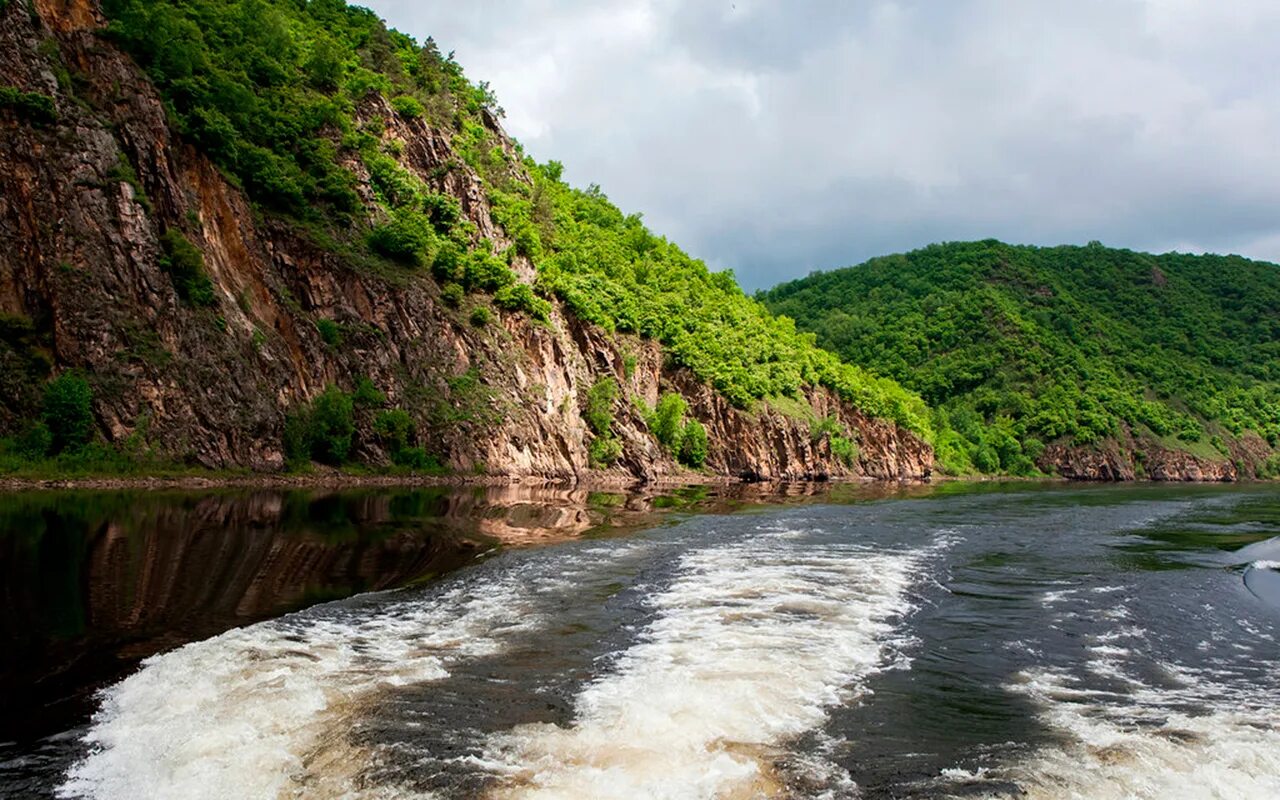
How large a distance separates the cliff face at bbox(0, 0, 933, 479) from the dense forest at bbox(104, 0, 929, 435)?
2.46 meters

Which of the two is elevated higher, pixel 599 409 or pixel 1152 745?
pixel 599 409

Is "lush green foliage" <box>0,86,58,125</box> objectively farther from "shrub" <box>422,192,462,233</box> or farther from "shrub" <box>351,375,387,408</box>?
"shrub" <box>422,192,462,233</box>

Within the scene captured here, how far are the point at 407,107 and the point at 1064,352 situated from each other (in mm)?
134112

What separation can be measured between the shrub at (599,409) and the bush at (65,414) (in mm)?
39424

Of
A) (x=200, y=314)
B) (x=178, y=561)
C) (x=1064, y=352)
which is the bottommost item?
(x=178, y=561)

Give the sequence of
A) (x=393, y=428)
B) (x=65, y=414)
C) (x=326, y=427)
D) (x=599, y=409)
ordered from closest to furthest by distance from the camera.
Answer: (x=65, y=414), (x=326, y=427), (x=393, y=428), (x=599, y=409)

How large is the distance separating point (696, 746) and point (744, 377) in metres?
86.7

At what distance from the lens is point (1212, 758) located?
910 cm

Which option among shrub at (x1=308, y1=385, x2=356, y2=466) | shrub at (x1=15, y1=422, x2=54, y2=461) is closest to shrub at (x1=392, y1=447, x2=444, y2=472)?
shrub at (x1=308, y1=385, x2=356, y2=466)

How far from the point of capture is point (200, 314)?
148 feet

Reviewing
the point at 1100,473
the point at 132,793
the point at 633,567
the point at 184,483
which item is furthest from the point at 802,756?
the point at 1100,473

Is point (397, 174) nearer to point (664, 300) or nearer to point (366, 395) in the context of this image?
point (366, 395)

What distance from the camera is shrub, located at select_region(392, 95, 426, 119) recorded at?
7350 centimetres

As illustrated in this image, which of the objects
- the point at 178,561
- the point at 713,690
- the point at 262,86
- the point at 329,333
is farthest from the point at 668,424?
the point at 713,690
